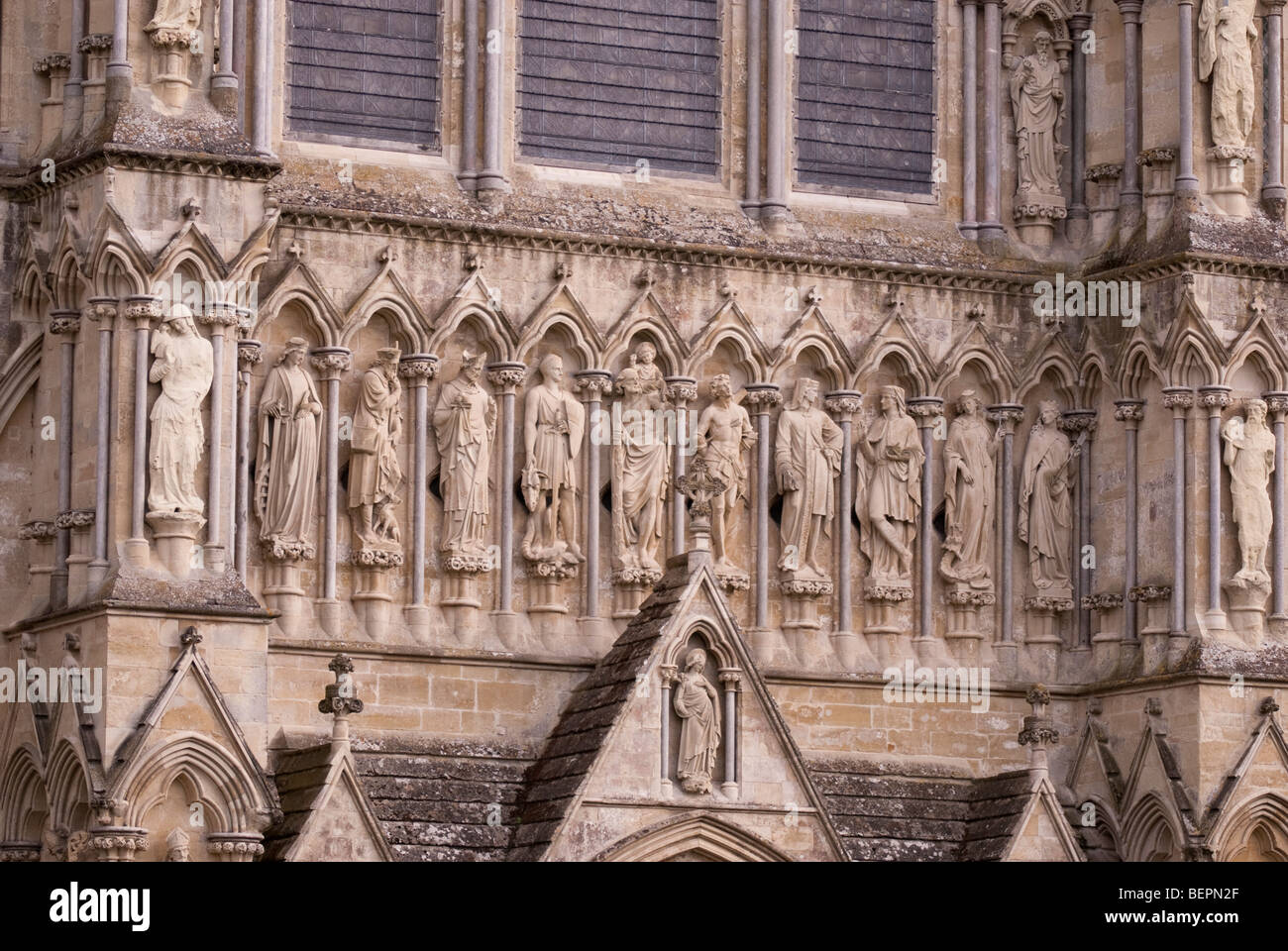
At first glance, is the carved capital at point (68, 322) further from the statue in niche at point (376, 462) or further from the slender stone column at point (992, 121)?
the slender stone column at point (992, 121)

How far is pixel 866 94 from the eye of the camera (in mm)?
33688

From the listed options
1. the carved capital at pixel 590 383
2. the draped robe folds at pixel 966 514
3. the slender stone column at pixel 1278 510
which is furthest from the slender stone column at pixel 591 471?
the slender stone column at pixel 1278 510

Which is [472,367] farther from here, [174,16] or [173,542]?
[174,16]

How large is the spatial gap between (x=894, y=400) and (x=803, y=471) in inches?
44.3

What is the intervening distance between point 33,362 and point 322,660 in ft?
10.6

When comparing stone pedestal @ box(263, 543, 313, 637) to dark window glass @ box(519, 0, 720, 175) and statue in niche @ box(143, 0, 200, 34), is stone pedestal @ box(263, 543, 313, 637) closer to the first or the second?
statue in niche @ box(143, 0, 200, 34)

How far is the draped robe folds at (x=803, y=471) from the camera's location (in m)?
32.4

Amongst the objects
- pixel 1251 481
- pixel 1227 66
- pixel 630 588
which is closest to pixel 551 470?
pixel 630 588

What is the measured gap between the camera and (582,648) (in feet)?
103

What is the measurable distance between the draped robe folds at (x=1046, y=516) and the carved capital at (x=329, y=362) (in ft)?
20.5

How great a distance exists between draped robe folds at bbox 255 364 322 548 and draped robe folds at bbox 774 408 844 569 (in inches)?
167

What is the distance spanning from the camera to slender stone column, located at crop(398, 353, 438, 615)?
31000 mm
